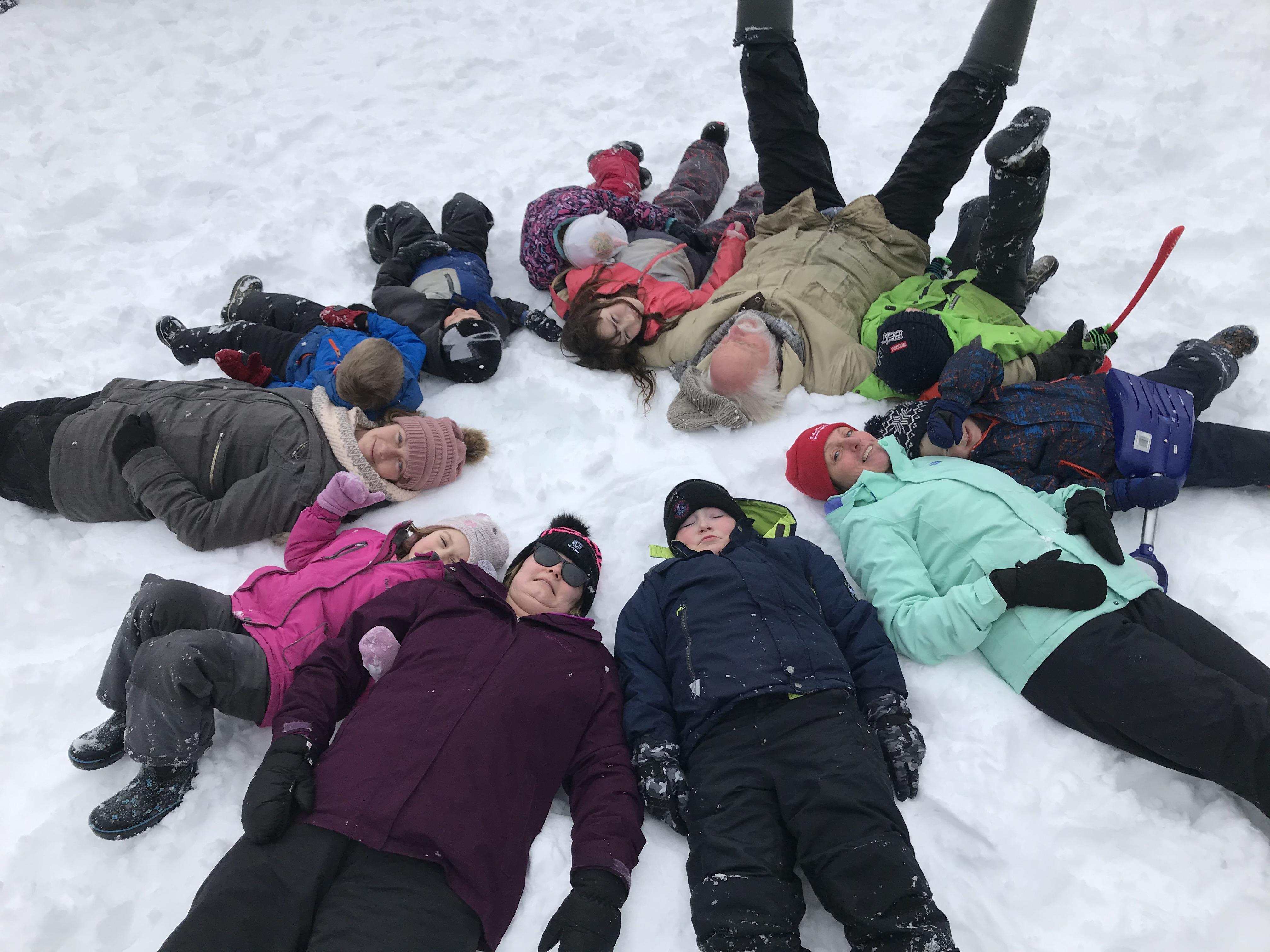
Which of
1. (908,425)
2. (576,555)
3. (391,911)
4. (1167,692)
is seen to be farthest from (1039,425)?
(391,911)

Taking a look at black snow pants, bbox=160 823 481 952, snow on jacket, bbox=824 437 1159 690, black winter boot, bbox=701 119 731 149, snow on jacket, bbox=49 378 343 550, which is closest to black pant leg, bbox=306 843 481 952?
black snow pants, bbox=160 823 481 952

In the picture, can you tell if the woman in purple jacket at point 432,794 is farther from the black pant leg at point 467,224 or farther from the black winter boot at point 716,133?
the black winter boot at point 716,133

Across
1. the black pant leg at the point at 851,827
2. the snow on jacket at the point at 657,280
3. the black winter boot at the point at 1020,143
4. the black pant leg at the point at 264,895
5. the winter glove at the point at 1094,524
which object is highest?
the black winter boot at the point at 1020,143

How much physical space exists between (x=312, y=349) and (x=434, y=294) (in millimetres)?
774

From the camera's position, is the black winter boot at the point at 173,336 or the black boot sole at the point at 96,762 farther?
the black winter boot at the point at 173,336

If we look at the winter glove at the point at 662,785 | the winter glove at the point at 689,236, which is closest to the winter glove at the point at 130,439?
the winter glove at the point at 662,785

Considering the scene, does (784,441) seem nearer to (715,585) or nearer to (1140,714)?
(715,585)

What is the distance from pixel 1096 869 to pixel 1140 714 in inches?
19.7

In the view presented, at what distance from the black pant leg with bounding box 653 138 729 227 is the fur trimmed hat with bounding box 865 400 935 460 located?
216 centimetres

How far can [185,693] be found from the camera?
223 centimetres

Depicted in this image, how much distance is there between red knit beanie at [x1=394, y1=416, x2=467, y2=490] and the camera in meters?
3.25

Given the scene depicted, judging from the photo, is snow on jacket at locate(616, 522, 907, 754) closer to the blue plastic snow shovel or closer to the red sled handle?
the blue plastic snow shovel

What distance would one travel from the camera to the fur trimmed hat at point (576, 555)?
2.79 meters

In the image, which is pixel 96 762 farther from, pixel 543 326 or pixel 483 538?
pixel 543 326
